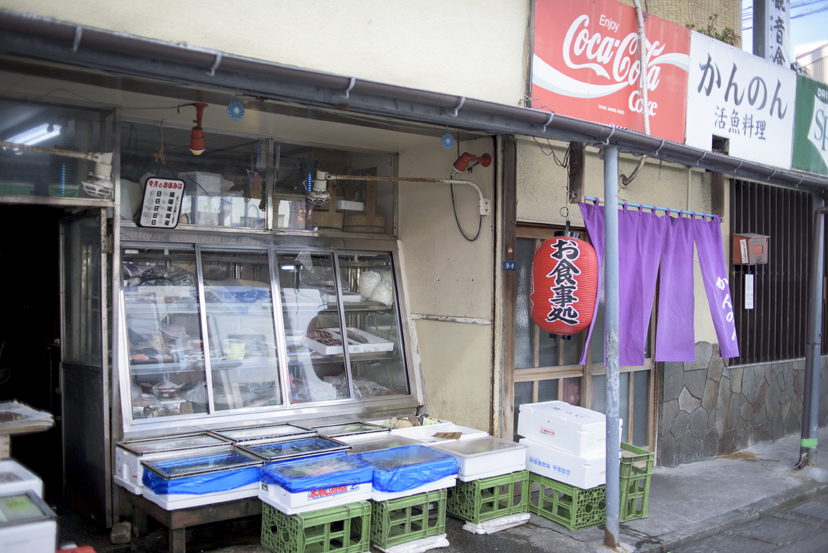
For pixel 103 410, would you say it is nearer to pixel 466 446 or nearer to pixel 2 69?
pixel 2 69

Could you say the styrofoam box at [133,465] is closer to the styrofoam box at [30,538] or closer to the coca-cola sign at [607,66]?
the styrofoam box at [30,538]

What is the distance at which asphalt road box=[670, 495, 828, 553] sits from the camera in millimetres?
6582

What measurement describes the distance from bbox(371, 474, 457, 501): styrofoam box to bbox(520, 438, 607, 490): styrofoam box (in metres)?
1.15

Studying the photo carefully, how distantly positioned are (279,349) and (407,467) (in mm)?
2344

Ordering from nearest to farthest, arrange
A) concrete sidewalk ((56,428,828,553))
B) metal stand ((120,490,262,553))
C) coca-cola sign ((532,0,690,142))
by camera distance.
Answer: metal stand ((120,490,262,553)), concrete sidewalk ((56,428,828,553)), coca-cola sign ((532,0,690,142))

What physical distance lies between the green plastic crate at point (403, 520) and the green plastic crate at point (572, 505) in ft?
4.34

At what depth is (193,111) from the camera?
20.5ft

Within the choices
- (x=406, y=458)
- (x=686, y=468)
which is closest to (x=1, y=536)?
(x=406, y=458)

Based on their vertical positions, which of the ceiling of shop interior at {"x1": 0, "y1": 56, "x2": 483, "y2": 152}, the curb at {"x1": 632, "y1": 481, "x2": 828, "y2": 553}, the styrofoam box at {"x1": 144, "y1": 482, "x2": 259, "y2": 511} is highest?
the ceiling of shop interior at {"x1": 0, "y1": 56, "x2": 483, "y2": 152}

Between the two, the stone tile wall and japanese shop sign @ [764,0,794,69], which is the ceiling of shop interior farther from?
japanese shop sign @ [764,0,794,69]

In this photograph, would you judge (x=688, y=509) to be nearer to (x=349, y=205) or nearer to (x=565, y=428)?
(x=565, y=428)

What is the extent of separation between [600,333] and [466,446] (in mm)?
3160

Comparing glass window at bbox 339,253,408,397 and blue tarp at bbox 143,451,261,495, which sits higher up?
glass window at bbox 339,253,408,397

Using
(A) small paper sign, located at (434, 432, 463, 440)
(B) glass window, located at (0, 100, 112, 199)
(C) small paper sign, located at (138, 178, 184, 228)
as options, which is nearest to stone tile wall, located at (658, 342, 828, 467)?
(A) small paper sign, located at (434, 432, 463, 440)
